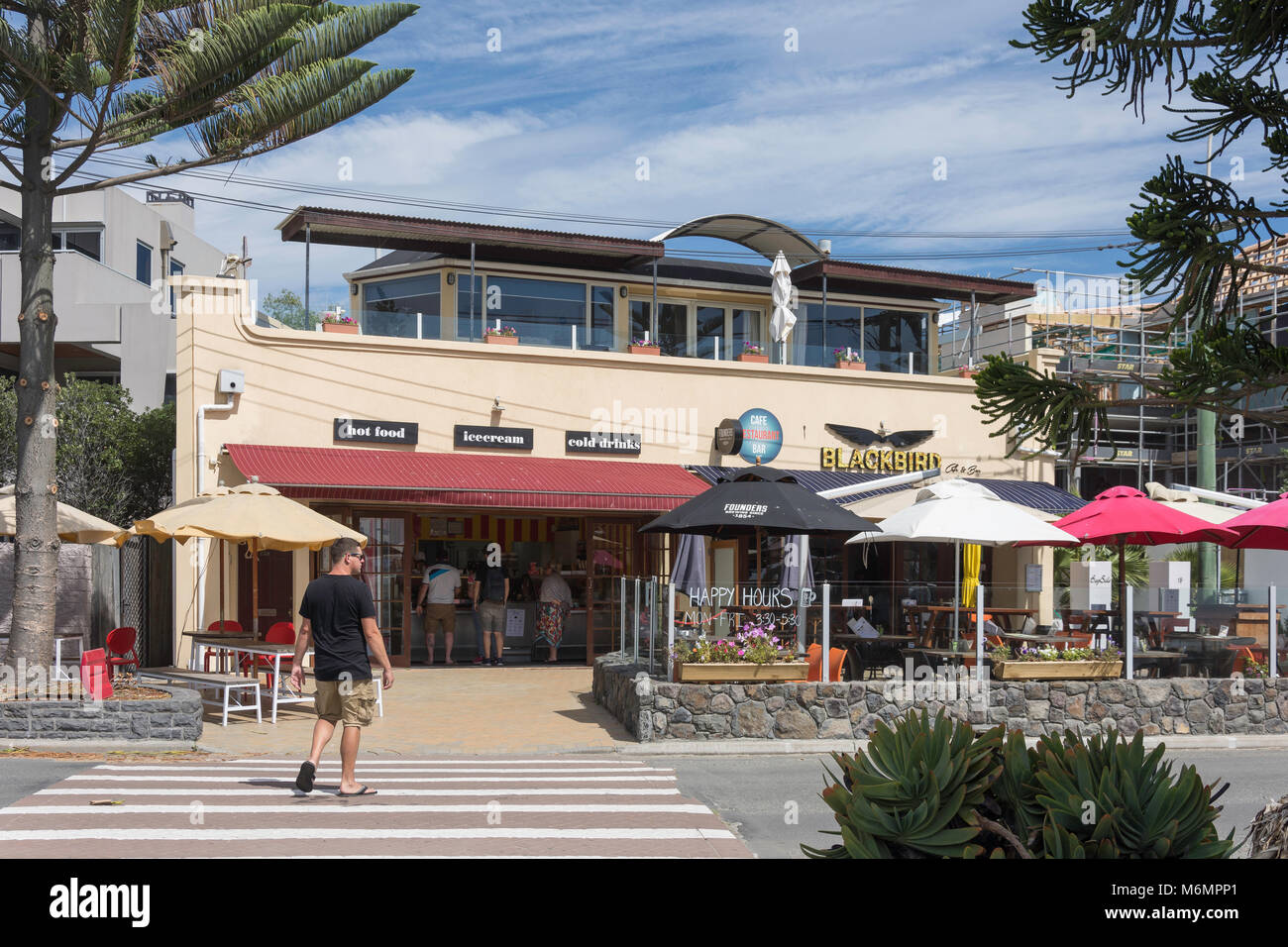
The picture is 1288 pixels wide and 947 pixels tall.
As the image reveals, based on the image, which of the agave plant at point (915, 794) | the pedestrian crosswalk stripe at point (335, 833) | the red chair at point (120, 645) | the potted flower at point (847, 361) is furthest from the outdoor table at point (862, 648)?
the potted flower at point (847, 361)

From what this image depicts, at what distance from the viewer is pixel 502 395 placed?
20734mm

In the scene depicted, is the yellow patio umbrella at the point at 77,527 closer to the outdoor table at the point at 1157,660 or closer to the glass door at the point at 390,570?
the glass door at the point at 390,570

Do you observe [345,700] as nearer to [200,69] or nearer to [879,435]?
[200,69]

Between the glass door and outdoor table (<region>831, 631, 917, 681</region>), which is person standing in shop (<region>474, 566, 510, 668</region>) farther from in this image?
outdoor table (<region>831, 631, 917, 681</region>)

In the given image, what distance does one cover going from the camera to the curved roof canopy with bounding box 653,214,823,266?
24891 millimetres

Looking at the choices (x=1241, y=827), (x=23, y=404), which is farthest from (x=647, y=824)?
(x=23, y=404)

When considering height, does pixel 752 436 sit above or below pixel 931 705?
above

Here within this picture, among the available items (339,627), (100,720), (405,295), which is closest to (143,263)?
(405,295)

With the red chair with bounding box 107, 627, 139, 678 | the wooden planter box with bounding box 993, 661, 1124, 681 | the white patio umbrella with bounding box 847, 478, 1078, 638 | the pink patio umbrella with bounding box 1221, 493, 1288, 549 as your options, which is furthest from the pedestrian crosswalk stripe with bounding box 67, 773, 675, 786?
the pink patio umbrella with bounding box 1221, 493, 1288, 549

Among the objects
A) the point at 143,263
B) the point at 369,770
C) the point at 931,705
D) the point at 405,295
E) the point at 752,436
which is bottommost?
the point at 369,770

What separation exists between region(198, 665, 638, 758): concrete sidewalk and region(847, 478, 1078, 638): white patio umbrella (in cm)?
421

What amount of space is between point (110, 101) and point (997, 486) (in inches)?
662

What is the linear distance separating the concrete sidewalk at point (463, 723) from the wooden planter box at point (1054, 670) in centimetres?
443

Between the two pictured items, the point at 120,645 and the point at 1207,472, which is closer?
the point at 120,645
